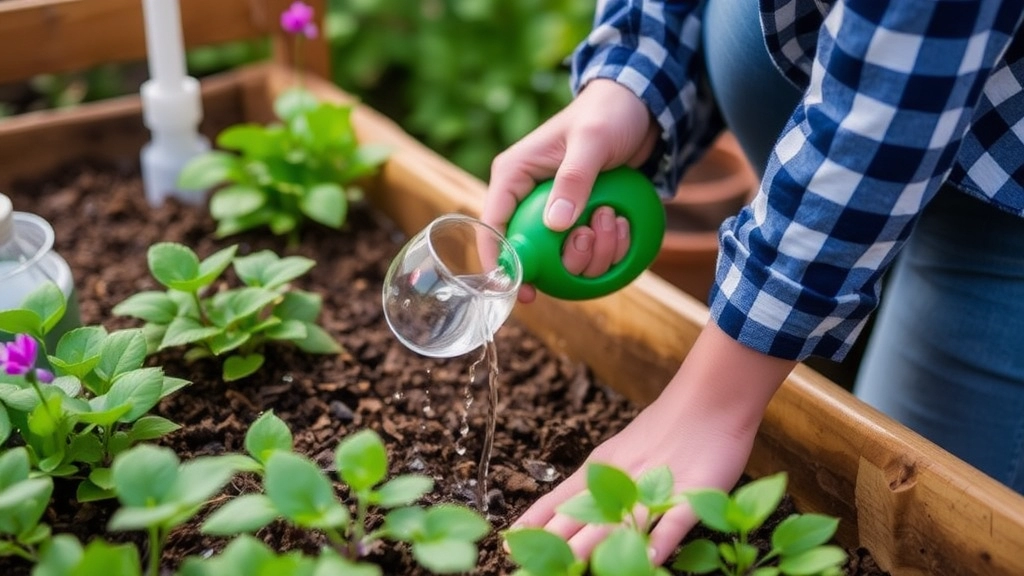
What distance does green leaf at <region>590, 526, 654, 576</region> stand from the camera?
26.9 inches

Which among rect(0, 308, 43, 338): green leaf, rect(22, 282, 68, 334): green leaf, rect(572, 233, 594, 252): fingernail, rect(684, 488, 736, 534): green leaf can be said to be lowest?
rect(22, 282, 68, 334): green leaf

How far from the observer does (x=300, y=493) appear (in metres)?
0.71

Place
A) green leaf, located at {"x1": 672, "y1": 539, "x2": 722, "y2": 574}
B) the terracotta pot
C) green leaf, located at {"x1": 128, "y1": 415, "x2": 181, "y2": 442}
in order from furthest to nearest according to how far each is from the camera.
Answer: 1. the terracotta pot
2. green leaf, located at {"x1": 128, "y1": 415, "x2": 181, "y2": 442}
3. green leaf, located at {"x1": 672, "y1": 539, "x2": 722, "y2": 574}

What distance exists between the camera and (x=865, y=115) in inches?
29.8

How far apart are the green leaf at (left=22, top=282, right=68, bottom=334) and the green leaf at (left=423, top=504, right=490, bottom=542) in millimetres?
394

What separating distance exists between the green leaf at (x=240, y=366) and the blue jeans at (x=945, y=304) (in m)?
0.54

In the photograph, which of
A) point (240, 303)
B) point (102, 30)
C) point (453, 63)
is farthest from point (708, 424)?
point (453, 63)

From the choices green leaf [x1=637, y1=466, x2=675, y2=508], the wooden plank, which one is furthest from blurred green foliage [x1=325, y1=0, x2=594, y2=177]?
green leaf [x1=637, y1=466, x2=675, y2=508]

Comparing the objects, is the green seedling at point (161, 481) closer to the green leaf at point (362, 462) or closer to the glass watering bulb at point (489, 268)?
the green leaf at point (362, 462)

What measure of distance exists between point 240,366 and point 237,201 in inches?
14.0

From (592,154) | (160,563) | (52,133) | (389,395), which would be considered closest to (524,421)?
(389,395)

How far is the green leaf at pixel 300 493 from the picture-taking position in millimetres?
705

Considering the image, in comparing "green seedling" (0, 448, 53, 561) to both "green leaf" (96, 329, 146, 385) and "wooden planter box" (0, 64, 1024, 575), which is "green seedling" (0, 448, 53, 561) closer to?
"green leaf" (96, 329, 146, 385)

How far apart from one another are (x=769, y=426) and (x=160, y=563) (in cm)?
52
